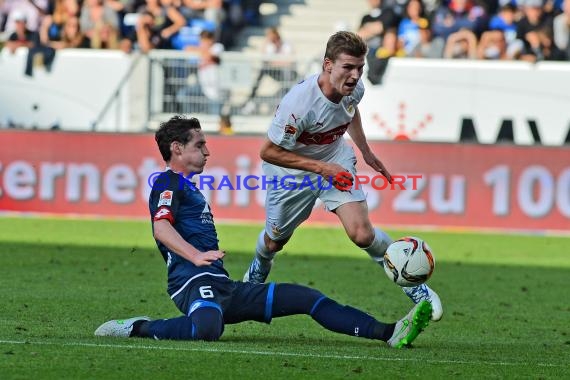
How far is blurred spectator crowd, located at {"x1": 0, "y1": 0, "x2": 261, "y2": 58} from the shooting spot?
24.0 m

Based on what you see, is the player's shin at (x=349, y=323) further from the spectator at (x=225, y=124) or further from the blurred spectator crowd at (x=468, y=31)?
the blurred spectator crowd at (x=468, y=31)

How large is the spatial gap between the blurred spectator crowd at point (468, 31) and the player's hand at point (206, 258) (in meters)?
14.6

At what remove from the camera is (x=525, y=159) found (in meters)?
19.3

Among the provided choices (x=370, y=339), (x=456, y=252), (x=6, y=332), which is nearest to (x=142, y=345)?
Result: (x=6, y=332)

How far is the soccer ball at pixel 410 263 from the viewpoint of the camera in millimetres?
8805

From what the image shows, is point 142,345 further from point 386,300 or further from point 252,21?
point 252,21

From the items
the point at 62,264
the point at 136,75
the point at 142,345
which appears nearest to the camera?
the point at 142,345

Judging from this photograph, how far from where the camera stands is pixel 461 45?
74.7 ft

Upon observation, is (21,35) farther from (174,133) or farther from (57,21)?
(174,133)

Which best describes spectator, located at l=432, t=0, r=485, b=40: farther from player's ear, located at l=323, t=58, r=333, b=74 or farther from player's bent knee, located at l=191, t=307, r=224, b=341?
player's bent knee, located at l=191, t=307, r=224, b=341

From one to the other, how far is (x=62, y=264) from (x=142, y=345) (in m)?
5.96

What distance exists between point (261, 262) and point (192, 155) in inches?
88.0

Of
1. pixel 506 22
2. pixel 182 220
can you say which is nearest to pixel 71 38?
pixel 506 22

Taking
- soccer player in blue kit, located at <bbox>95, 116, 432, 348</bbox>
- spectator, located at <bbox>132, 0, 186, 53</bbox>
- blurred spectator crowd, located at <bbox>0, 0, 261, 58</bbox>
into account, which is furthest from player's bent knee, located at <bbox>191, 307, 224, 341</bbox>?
spectator, located at <bbox>132, 0, 186, 53</bbox>
